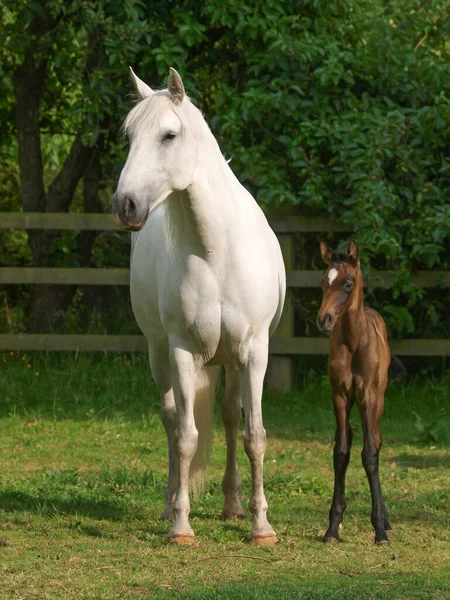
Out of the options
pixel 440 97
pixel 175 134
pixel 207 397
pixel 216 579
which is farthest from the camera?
pixel 440 97

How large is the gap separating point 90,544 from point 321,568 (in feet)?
3.62

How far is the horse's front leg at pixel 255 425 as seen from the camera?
4.93 meters

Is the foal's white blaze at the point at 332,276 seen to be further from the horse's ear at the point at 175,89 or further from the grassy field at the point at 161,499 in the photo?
the grassy field at the point at 161,499

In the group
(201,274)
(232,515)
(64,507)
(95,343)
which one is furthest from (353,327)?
(95,343)

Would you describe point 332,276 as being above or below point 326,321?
above

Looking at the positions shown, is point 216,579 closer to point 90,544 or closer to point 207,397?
point 90,544

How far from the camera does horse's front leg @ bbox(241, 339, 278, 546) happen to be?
4926 mm

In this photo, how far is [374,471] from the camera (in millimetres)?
4969

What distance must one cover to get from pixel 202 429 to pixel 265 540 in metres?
0.86

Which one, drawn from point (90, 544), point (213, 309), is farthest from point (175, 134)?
point (90, 544)

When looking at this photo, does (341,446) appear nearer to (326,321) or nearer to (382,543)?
(382,543)

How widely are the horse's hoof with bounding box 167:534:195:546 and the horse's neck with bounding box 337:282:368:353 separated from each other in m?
1.18

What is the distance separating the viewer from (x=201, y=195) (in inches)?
189

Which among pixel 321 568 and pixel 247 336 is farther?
pixel 247 336
